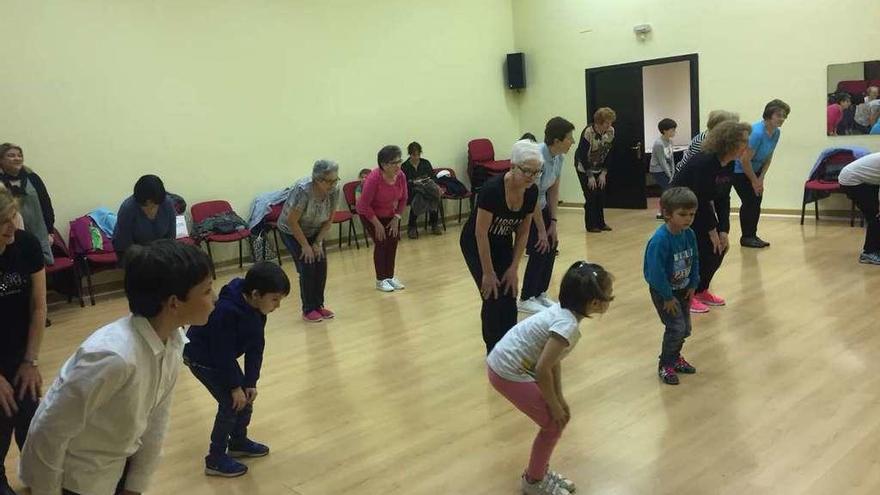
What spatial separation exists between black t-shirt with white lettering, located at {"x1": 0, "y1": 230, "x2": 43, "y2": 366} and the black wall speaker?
9.73 meters

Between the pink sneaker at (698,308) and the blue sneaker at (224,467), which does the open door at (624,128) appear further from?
the blue sneaker at (224,467)

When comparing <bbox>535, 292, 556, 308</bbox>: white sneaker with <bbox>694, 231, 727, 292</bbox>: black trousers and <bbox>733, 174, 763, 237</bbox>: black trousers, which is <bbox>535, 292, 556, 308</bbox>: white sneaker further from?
<bbox>733, 174, 763, 237</bbox>: black trousers

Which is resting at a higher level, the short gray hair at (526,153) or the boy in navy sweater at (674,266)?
the short gray hair at (526,153)

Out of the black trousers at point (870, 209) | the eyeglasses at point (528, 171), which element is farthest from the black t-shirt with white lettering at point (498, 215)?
the black trousers at point (870, 209)

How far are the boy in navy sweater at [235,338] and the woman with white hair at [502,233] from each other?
3.82 ft

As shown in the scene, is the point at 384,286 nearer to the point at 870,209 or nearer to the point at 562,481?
the point at 562,481

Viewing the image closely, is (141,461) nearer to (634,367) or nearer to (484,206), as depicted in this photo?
(484,206)

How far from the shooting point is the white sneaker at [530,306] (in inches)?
209

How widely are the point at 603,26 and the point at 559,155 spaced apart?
6.41 meters

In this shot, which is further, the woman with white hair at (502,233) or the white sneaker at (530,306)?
the white sneaker at (530,306)

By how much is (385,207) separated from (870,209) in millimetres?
4226

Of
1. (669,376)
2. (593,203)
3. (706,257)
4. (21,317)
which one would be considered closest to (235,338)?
(21,317)

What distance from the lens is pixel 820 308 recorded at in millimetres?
4855

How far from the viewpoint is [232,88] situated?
859 cm
